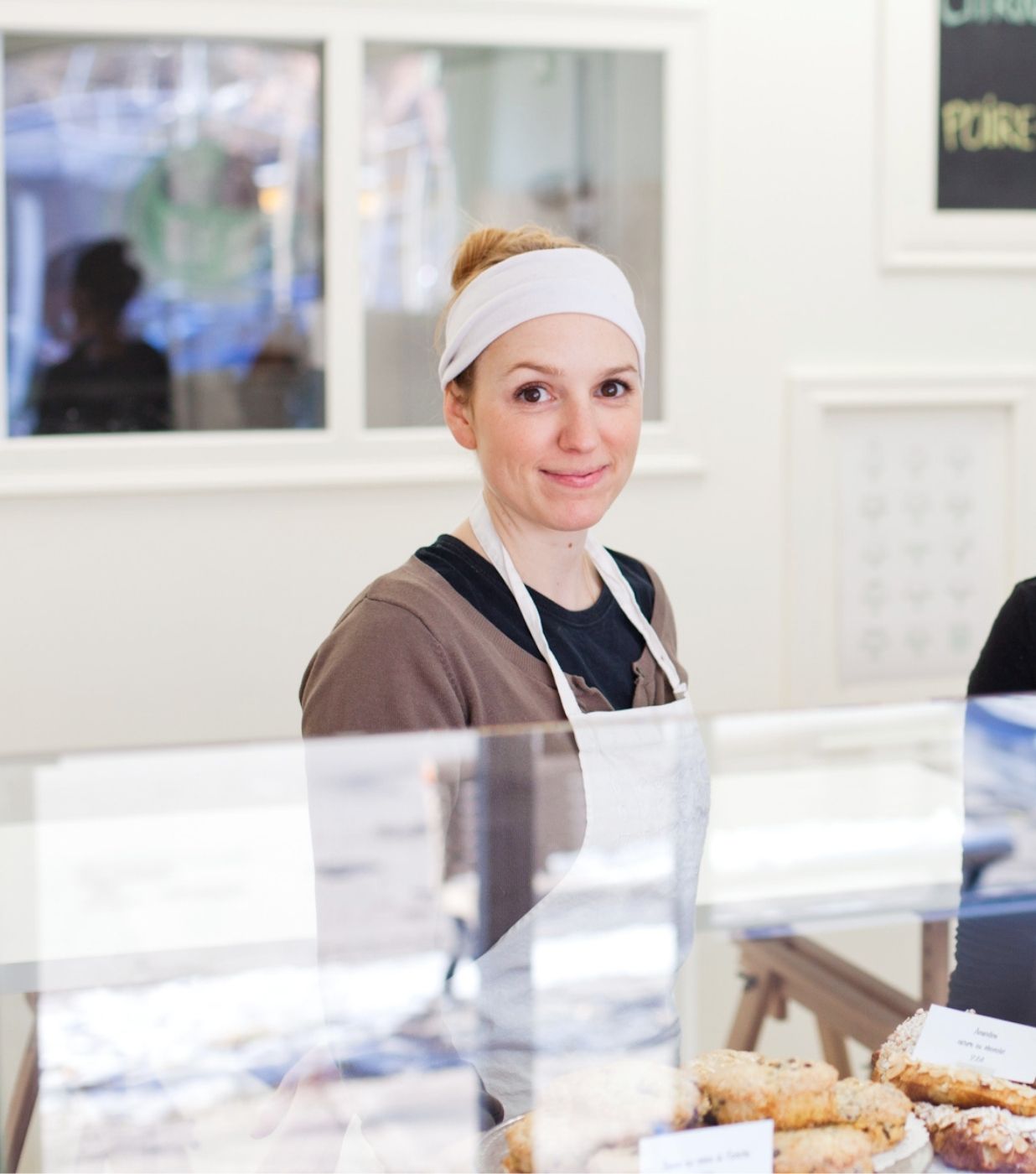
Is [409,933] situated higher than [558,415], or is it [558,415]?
[558,415]

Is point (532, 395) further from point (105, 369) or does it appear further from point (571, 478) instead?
point (105, 369)

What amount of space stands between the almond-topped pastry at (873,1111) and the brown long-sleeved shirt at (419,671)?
12.2 inches

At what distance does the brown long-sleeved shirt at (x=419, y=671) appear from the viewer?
0.91 m

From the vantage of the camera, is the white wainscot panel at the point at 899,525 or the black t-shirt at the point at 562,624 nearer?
the black t-shirt at the point at 562,624

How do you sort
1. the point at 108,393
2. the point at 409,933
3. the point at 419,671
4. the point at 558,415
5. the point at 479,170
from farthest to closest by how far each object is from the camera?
the point at 479,170, the point at 108,393, the point at 558,415, the point at 419,671, the point at 409,933

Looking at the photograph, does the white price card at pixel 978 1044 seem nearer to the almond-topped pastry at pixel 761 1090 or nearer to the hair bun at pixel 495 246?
the almond-topped pastry at pixel 761 1090

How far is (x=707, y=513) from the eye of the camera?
230 cm

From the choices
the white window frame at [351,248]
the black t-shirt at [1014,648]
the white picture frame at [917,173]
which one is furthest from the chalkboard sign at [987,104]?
the black t-shirt at [1014,648]

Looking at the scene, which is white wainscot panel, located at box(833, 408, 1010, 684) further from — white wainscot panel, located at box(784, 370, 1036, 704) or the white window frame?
the white window frame

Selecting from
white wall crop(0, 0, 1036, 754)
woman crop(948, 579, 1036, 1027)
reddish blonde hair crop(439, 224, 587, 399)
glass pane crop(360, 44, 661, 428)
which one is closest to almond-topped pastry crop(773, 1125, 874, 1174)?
woman crop(948, 579, 1036, 1027)

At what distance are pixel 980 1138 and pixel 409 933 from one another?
0.99ft

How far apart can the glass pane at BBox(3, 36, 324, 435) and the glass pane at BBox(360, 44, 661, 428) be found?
10cm

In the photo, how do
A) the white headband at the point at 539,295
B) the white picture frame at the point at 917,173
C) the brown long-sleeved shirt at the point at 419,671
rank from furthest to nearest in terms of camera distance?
the white picture frame at the point at 917,173 < the white headband at the point at 539,295 < the brown long-sleeved shirt at the point at 419,671

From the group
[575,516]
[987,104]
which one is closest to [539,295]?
[575,516]
